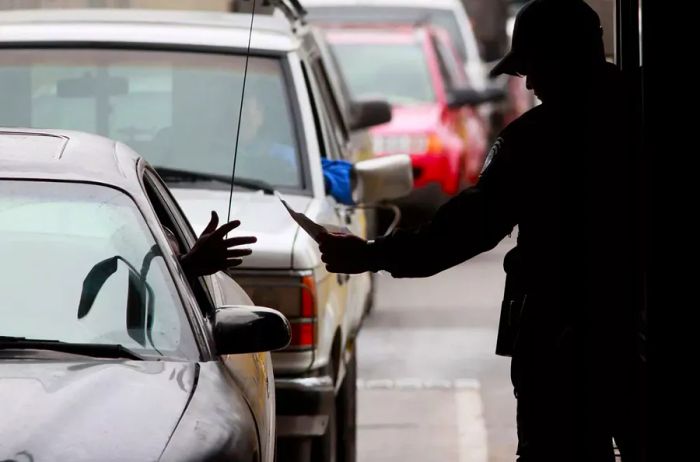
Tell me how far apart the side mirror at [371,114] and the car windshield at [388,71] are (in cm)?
705

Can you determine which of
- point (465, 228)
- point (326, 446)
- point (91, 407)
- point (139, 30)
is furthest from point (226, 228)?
point (139, 30)

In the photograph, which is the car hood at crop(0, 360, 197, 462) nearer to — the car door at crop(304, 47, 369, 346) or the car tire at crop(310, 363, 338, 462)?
the car tire at crop(310, 363, 338, 462)

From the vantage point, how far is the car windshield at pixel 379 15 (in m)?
21.2

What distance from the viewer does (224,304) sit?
19.1 feet

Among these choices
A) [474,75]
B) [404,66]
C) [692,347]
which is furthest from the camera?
[474,75]

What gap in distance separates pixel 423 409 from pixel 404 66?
9.95 m

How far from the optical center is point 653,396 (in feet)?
15.2

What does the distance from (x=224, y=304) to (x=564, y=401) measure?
141cm

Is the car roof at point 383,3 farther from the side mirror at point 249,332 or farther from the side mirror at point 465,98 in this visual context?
the side mirror at point 249,332

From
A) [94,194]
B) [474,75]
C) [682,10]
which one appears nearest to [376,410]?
[94,194]

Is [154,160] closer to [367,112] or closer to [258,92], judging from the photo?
[258,92]

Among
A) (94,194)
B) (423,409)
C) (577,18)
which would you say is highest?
(577,18)

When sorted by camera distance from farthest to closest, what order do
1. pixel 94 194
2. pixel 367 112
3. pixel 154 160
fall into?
1. pixel 367 112
2. pixel 154 160
3. pixel 94 194

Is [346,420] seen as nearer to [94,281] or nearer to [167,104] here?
[167,104]
